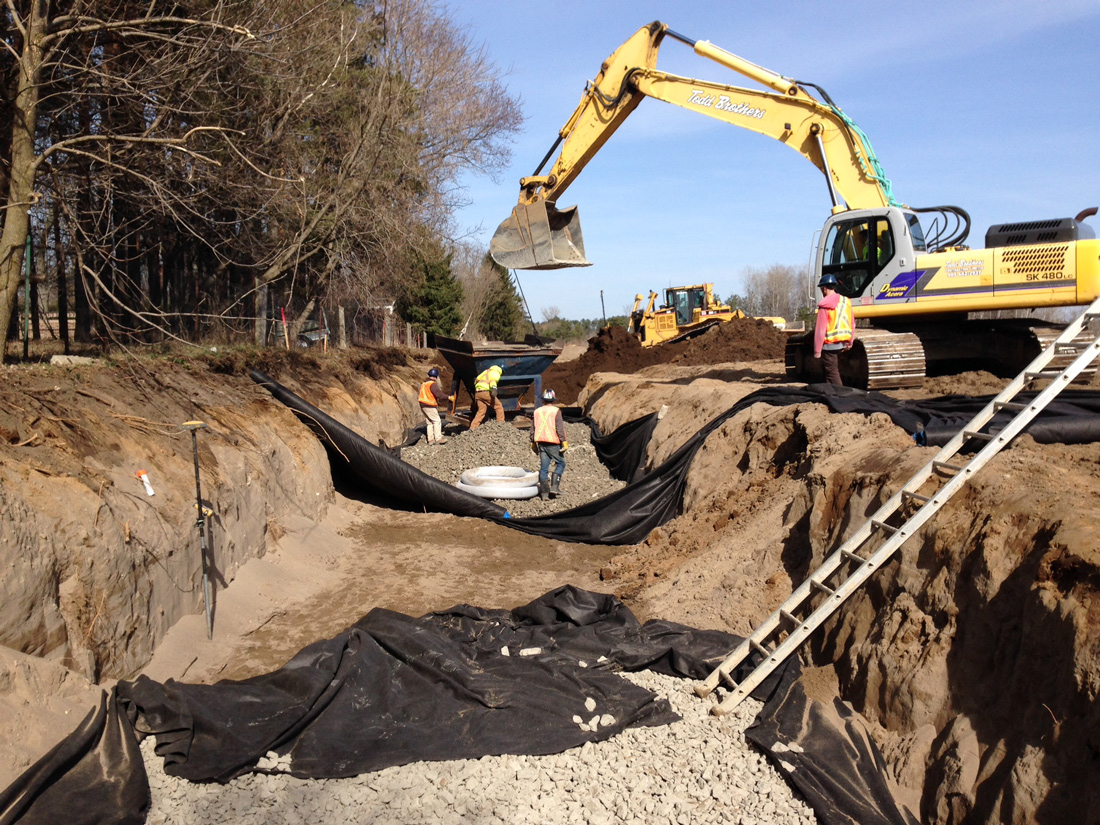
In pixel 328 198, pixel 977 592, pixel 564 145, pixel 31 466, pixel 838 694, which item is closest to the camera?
pixel 977 592

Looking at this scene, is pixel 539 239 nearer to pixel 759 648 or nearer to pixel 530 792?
pixel 759 648

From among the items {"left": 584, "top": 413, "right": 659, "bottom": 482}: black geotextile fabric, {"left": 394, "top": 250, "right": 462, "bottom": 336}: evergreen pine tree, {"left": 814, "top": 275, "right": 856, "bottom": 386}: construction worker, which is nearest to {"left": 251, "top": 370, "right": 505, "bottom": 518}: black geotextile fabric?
{"left": 584, "top": 413, "right": 659, "bottom": 482}: black geotextile fabric

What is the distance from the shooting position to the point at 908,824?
374 centimetres

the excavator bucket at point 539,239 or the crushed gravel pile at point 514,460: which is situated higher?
the excavator bucket at point 539,239

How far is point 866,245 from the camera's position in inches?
440

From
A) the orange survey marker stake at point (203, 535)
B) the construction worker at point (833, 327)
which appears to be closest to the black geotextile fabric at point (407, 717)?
the orange survey marker stake at point (203, 535)

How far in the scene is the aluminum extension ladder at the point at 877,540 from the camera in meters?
4.78

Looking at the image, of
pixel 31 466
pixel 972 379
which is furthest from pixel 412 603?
pixel 972 379

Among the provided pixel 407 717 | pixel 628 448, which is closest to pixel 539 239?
pixel 628 448

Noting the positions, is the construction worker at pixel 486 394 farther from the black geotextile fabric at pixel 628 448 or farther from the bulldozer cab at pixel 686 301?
the bulldozer cab at pixel 686 301

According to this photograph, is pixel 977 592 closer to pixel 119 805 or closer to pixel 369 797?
pixel 369 797

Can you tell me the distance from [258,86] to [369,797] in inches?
508

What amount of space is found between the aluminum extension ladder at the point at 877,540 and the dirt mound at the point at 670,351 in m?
17.3

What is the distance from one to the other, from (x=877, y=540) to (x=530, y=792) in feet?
9.12
